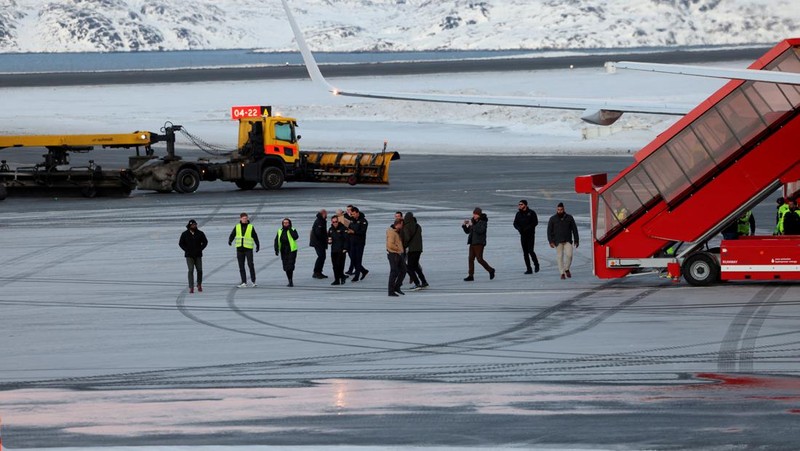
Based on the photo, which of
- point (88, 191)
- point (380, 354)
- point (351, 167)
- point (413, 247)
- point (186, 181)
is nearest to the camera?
point (380, 354)

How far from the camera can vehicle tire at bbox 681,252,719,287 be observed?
25.4 meters

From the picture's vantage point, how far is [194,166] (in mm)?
47250

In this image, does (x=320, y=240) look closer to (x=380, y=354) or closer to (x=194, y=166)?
(x=380, y=354)

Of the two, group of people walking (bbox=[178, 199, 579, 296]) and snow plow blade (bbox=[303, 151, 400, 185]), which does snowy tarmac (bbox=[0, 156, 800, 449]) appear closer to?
group of people walking (bbox=[178, 199, 579, 296])

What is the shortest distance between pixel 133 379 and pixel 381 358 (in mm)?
3483

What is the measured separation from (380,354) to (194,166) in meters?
29.3

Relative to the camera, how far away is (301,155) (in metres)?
48.9

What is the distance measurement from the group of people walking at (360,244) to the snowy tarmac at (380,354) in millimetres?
426

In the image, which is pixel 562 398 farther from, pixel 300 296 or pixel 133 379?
pixel 300 296

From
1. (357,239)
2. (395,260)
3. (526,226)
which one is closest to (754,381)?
(395,260)

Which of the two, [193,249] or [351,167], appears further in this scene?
[351,167]

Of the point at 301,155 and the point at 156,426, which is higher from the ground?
the point at 301,155

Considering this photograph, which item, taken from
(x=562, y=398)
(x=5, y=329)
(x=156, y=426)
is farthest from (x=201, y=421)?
(x=5, y=329)

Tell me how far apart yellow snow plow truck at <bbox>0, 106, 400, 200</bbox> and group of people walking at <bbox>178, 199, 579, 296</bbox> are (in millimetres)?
19117
